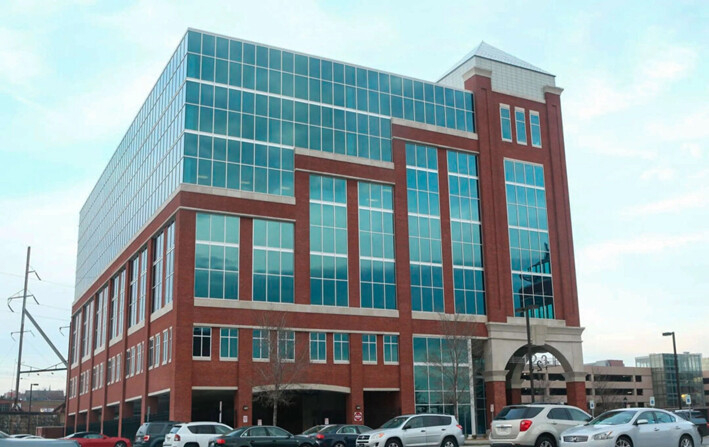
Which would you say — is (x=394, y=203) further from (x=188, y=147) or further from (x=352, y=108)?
(x=188, y=147)

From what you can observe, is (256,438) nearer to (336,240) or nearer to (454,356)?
(336,240)

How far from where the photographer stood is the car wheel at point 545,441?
23.0m

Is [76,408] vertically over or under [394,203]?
under

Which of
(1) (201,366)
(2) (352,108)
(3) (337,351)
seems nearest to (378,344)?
(3) (337,351)

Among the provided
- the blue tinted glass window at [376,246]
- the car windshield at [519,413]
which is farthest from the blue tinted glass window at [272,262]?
the car windshield at [519,413]

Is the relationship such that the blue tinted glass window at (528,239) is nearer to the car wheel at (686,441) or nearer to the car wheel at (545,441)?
the car wheel at (545,441)

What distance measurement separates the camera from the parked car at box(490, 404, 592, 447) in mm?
23045

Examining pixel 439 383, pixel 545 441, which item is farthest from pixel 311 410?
pixel 545 441

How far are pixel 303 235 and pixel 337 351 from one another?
830 centimetres

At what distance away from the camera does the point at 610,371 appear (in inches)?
5433

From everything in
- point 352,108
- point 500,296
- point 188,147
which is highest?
point 352,108

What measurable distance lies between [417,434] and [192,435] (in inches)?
416

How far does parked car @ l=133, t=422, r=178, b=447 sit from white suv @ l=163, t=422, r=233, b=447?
9.81 feet

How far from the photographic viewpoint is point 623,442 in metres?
20.6
